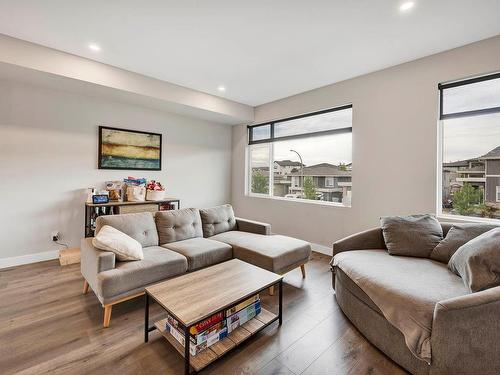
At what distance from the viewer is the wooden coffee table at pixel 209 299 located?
1489 mm

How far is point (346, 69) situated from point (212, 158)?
3.04 metres

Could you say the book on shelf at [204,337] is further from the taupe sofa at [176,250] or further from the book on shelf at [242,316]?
the taupe sofa at [176,250]

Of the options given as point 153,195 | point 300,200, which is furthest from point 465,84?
point 153,195

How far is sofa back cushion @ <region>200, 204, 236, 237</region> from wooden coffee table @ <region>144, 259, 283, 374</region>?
3.86 ft

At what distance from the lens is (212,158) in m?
5.23

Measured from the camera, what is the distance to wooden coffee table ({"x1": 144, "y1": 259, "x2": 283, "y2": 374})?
58.6 inches

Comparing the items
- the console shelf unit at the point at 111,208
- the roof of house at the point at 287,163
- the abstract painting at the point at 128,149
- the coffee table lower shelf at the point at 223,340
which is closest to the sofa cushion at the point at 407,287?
the coffee table lower shelf at the point at 223,340

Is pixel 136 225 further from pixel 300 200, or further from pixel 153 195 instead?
pixel 300 200

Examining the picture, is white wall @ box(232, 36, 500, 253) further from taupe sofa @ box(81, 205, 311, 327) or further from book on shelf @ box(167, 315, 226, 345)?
book on shelf @ box(167, 315, 226, 345)

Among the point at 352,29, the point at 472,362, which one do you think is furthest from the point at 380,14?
the point at 472,362

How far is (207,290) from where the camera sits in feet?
5.77

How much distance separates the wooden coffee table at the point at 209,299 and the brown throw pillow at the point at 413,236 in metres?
1.23

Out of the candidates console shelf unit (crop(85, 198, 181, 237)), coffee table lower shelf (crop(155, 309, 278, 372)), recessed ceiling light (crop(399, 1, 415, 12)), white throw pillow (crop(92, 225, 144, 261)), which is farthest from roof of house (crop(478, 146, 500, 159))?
console shelf unit (crop(85, 198, 181, 237))

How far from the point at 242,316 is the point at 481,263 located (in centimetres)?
166
